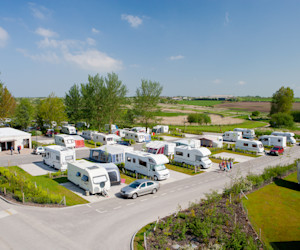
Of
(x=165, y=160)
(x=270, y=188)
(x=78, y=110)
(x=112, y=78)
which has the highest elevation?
(x=112, y=78)

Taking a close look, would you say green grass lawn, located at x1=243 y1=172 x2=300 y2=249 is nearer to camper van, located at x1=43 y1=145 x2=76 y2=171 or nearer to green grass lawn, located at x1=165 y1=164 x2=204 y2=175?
green grass lawn, located at x1=165 y1=164 x2=204 y2=175

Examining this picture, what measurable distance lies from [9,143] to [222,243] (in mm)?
34729

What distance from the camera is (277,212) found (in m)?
17.0

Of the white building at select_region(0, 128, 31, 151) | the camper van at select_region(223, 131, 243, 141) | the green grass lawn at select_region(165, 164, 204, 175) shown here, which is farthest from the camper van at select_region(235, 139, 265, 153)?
the white building at select_region(0, 128, 31, 151)

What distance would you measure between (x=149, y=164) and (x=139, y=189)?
16.8 feet

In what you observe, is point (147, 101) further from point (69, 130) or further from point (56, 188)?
point (56, 188)

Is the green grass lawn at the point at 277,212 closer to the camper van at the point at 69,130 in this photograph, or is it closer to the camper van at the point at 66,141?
the camper van at the point at 66,141

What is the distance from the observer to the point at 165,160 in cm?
2398

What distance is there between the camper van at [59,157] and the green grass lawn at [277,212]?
17.6 meters

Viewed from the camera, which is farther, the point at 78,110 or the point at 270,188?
the point at 78,110

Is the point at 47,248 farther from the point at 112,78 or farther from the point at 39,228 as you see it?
the point at 112,78

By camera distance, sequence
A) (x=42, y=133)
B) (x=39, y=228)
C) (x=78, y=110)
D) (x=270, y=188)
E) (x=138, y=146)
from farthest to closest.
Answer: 1. (x=78, y=110)
2. (x=42, y=133)
3. (x=138, y=146)
4. (x=270, y=188)
5. (x=39, y=228)

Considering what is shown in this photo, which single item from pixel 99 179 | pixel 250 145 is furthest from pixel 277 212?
pixel 250 145

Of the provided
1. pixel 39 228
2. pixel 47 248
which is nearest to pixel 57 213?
pixel 39 228
